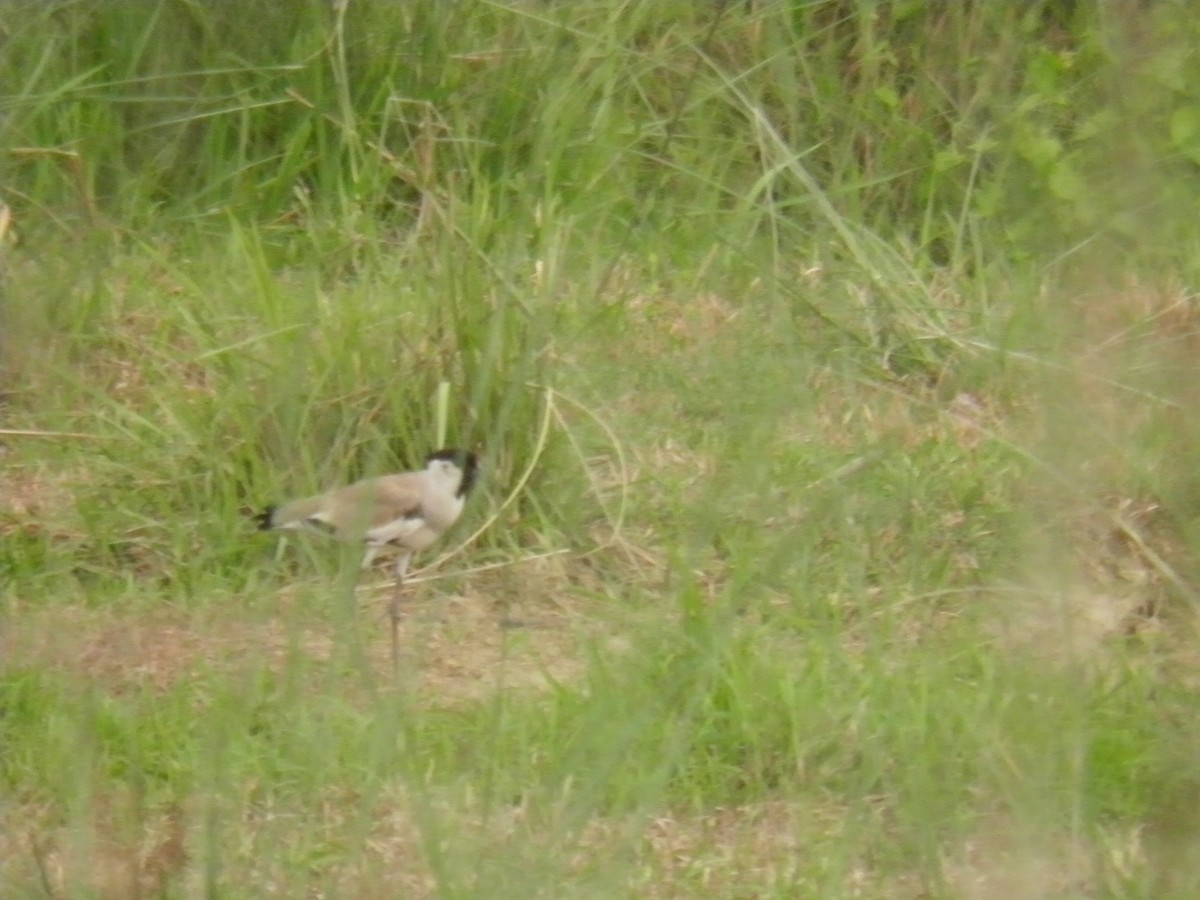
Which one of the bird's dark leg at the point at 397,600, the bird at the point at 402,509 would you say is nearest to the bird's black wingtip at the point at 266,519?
the bird at the point at 402,509

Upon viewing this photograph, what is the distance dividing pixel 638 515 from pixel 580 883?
1.51m

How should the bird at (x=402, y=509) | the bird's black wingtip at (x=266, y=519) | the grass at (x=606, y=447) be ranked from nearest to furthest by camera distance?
the grass at (x=606, y=447) → the bird at (x=402, y=509) → the bird's black wingtip at (x=266, y=519)

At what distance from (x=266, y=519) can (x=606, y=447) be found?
69cm

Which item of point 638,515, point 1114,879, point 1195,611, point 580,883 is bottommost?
point 638,515

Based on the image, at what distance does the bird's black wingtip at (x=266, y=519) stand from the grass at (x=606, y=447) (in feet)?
Answer: 0.15

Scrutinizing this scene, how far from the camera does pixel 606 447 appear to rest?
3.66m

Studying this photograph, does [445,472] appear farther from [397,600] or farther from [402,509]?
[397,600]

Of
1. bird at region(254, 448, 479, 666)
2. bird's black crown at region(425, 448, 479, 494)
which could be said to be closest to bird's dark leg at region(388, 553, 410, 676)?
bird at region(254, 448, 479, 666)

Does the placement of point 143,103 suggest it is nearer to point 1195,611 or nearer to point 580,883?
point 580,883

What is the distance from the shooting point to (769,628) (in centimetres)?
305

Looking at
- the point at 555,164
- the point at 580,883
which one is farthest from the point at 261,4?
the point at 580,883

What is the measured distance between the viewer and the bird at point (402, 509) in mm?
3100

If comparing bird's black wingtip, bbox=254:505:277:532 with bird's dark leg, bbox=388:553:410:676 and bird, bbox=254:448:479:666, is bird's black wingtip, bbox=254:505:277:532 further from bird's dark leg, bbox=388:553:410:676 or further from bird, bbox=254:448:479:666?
bird's dark leg, bbox=388:553:410:676

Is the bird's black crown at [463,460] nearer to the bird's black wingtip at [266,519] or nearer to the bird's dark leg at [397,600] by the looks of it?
the bird's dark leg at [397,600]
